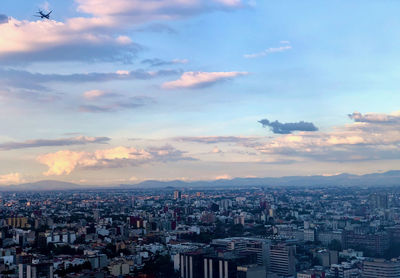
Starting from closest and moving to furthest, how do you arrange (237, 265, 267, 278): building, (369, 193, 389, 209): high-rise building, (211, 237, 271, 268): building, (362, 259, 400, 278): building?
(237, 265, 267, 278): building
(362, 259, 400, 278): building
(211, 237, 271, 268): building
(369, 193, 389, 209): high-rise building

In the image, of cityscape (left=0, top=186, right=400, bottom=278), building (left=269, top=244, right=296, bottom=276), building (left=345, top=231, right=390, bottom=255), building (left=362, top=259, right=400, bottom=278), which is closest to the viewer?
building (left=362, top=259, right=400, bottom=278)

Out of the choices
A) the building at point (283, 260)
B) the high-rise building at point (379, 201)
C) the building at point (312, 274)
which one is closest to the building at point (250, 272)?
the building at point (312, 274)

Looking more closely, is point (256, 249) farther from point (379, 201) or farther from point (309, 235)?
point (379, 201)

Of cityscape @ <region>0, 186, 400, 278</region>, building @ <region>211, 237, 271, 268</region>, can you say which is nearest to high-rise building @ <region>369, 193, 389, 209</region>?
cityscape @ <region>0, 186, 400, 278</region>

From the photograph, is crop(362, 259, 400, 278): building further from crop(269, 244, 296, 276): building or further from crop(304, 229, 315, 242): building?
crop(304, 229, 315, 242): building

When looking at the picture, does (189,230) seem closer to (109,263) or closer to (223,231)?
(223,231)

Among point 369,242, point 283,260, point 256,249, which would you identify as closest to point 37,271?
point 256,249

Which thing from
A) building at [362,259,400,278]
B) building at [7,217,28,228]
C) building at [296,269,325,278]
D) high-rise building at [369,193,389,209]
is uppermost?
high-rise building at [369,193,389,209]
